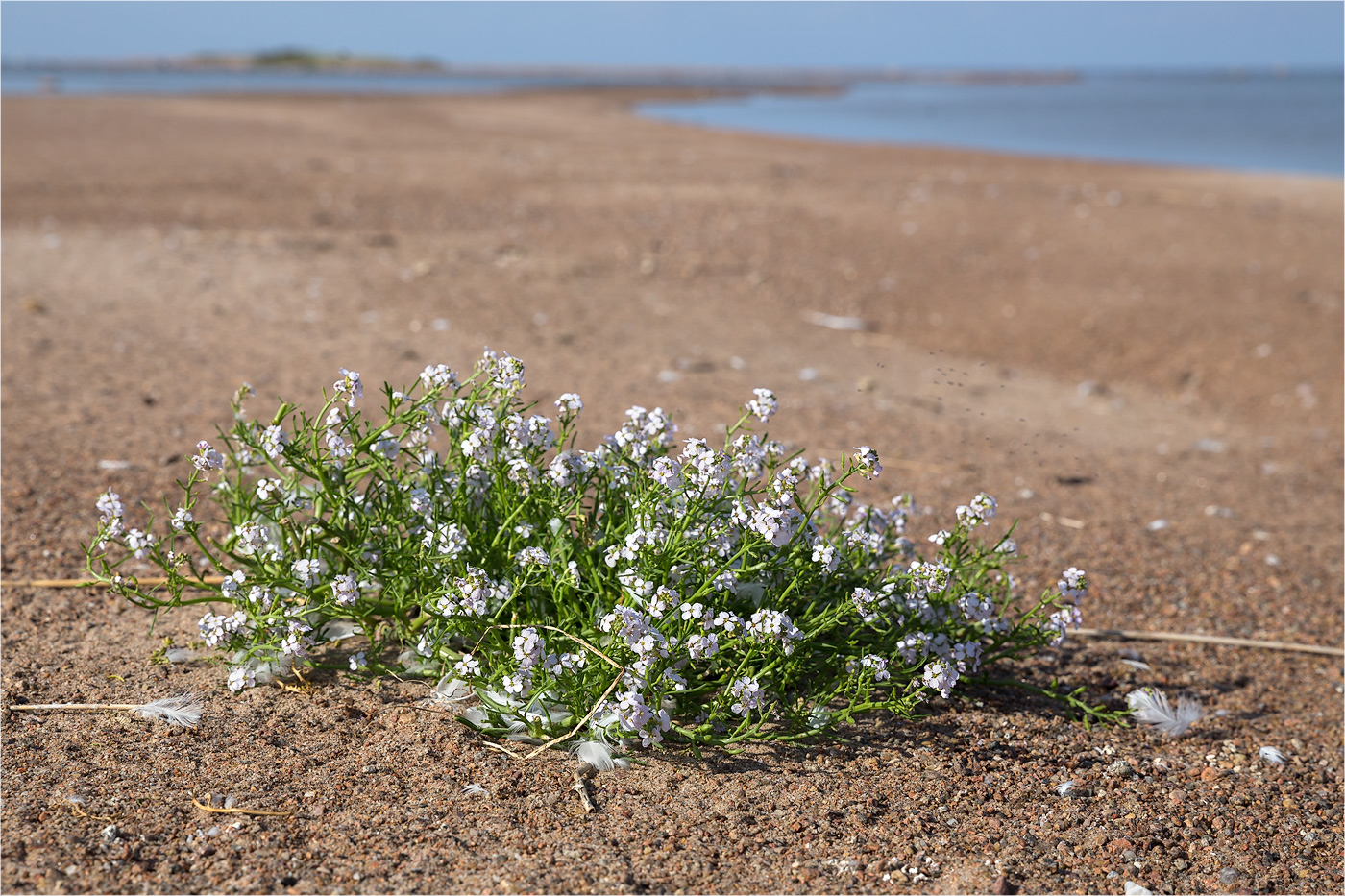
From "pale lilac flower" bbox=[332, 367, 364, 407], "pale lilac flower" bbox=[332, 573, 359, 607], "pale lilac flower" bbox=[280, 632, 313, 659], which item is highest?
"pale lilac flower" bbox=[332, 367, 364, 407]

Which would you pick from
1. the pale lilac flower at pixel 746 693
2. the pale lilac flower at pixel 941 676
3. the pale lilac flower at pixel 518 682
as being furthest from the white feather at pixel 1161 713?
the pale lilac flower at pixel 518 682

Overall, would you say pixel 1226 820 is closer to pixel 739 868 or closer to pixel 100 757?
pixel 739 868

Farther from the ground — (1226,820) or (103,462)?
(103,462)

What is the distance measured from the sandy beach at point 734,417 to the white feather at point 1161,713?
0.18 ft

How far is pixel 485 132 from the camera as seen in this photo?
20984 mm

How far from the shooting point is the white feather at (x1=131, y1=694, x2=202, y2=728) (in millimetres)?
2549

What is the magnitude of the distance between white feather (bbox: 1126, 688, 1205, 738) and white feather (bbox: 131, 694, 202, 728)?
2399mm

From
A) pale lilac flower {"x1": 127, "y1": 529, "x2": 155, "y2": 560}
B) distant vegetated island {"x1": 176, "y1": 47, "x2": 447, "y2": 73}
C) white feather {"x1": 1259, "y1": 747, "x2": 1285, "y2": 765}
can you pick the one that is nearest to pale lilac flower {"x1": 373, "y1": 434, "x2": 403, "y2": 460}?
pale lilac flower {"x1": 127, "y1": 529, "x2": 155, "y2": 560}

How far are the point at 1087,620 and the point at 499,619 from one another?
222 cm

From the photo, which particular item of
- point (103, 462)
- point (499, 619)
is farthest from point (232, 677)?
point (103, 462)

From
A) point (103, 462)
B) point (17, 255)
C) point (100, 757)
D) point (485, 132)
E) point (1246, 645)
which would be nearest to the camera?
point (100, 757)

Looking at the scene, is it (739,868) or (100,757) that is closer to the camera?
(739,868)

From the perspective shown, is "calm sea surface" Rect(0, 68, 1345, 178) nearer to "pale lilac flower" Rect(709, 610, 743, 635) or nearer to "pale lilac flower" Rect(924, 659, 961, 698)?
"pale lilac flower" Rect(924, 659, 961, 698)

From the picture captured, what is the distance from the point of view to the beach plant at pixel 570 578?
2389 mm
